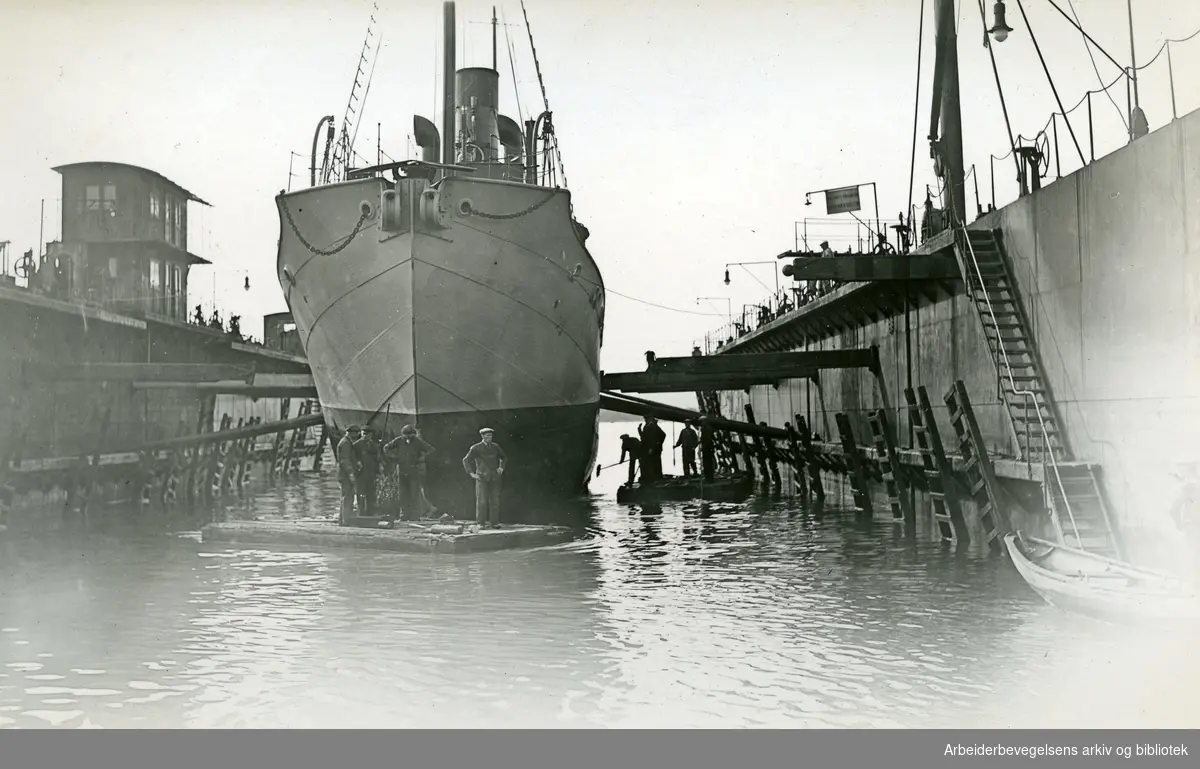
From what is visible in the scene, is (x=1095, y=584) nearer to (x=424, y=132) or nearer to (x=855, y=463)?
(x=855, y=463)

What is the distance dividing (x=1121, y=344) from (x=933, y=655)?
164 inches

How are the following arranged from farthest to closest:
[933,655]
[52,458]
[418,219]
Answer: [52,458] → [418,219] → [933,655]

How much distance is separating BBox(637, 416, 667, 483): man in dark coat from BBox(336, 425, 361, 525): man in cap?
919cm

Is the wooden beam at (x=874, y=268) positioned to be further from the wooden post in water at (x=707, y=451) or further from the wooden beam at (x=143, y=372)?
the wooden post in water at (x=707, y=451)

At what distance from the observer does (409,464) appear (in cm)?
1539

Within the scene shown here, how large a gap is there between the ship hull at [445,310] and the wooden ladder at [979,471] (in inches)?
275

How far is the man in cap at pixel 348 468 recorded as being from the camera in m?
14.8

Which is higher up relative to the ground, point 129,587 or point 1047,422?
point 1047,422

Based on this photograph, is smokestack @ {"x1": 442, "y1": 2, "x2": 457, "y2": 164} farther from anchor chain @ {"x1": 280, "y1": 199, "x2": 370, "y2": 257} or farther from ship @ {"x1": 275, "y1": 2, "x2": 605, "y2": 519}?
anchor chain @ {"x1": 280, "y1": 199, "x2": 370, "y2": 257}

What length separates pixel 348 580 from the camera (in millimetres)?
11867

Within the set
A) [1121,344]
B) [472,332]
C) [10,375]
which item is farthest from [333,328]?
[1121,344]
